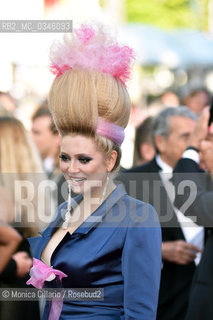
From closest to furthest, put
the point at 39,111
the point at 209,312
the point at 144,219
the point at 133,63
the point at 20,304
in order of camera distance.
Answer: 1. the point at 144,219
2. the point at 133,63
3. the point at 209,312
4. the point at 20,304
5. the point at 39,111

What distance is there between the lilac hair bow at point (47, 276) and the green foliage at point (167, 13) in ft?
95.7

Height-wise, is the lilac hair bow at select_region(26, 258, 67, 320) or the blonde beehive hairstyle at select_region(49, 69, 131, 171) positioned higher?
the blonde beehive hairstyle at select_region(49, 69, 131, 171)

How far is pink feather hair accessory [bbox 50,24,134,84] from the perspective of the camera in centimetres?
253

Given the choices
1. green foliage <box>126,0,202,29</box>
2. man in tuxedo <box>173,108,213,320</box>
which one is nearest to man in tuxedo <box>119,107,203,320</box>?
man in tuxedo <box>173,108,213,320</box>

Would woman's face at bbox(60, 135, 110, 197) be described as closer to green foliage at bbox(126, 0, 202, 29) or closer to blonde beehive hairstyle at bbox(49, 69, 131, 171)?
blonde beehive hairstyle at bbox(49, 69, 131, 171)

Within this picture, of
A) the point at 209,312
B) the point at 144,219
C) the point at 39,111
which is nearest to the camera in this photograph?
the point at 144,219

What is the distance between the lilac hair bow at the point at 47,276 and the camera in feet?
8.15

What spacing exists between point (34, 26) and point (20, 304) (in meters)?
1.77

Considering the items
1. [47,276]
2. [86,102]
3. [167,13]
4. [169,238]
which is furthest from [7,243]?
[167,13]

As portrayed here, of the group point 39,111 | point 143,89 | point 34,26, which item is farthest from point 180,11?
point 34,26

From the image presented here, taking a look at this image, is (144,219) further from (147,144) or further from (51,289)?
(147,144)

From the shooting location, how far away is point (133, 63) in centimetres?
264

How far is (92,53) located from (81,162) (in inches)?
17.5

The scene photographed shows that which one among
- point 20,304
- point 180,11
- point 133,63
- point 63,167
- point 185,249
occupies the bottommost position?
point 20,304
